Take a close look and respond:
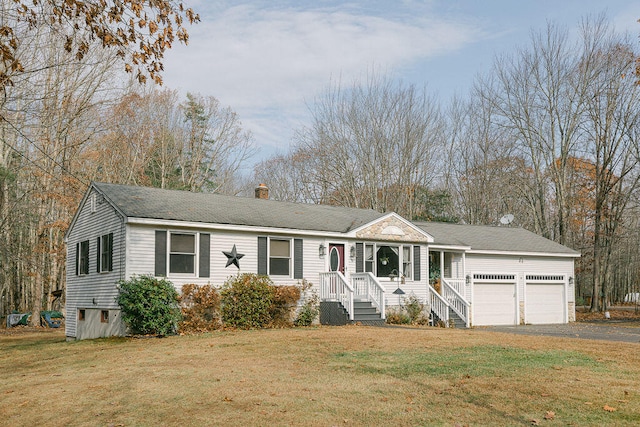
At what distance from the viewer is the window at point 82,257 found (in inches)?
863

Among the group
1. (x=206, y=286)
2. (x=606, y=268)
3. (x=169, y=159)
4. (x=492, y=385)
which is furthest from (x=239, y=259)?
(x=606, y=268)

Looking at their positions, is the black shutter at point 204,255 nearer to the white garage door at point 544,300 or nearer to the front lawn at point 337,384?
the front lawn at point 337,384

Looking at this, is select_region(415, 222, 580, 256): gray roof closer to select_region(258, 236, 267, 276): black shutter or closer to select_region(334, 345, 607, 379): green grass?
select_region(258, 236, 267, 276): black shutter

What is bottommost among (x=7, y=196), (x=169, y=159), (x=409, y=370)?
(x=409, y=370)

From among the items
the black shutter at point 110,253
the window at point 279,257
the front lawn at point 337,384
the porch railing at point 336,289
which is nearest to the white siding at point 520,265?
the porch railing at point 336,289

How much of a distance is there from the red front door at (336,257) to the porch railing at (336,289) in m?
0.97

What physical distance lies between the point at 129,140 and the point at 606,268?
97.3 ft

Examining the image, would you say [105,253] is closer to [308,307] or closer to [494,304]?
[308,307]

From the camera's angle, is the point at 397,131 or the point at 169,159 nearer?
the point at 397,131

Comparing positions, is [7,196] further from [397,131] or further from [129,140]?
[397,131]

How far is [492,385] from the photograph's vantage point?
29.4ft

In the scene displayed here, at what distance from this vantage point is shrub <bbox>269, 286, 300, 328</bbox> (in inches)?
800

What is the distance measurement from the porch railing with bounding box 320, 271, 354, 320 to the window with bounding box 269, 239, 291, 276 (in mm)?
1298

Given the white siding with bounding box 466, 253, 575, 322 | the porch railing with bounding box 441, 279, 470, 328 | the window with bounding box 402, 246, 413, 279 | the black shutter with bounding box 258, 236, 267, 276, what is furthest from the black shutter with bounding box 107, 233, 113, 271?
the white siding with bounding box 466, 253, 575, 322
